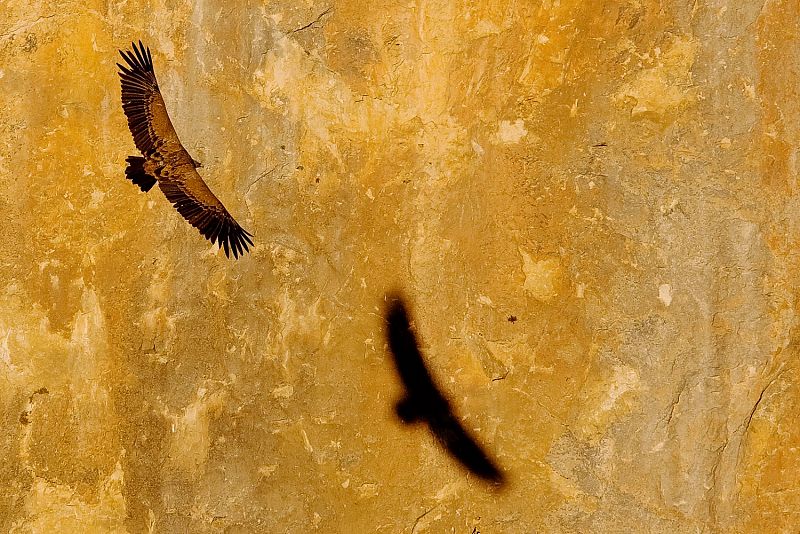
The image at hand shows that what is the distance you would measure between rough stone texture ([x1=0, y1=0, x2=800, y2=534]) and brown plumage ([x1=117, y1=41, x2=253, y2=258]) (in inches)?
3.6

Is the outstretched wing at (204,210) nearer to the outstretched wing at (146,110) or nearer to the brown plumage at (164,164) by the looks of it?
the brown plumage at (164,164)

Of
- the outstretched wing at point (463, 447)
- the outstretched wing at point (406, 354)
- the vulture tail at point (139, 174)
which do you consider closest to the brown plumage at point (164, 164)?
the vulture tail at point (139, 174)

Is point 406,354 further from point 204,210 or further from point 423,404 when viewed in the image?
point 204,210

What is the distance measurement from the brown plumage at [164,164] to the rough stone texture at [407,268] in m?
0.09

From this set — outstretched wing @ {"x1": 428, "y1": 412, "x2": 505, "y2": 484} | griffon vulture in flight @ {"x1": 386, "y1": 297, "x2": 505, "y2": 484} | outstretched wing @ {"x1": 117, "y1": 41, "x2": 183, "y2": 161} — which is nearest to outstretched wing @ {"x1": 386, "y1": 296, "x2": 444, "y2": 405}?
griffon vulture in flight @ {"x1": 386, "y1": 297, "x2": 505, "y2": 484}

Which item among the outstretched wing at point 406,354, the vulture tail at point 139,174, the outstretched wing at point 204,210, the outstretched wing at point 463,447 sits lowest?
the outstretched wing at point 463,447

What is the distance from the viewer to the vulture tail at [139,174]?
3.87 meters

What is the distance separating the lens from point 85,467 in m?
3.89

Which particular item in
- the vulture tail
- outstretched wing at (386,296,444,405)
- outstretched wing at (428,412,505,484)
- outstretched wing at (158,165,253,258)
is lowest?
outstretched wing at (428,412,505,484)

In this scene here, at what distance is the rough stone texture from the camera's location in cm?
349

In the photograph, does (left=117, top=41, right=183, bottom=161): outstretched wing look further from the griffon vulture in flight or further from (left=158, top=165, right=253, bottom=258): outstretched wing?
the griffon vulture in flight

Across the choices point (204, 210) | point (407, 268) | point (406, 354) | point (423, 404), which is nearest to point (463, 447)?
point (423, 404)

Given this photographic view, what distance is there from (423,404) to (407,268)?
2.91ft

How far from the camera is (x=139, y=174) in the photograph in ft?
12.8
